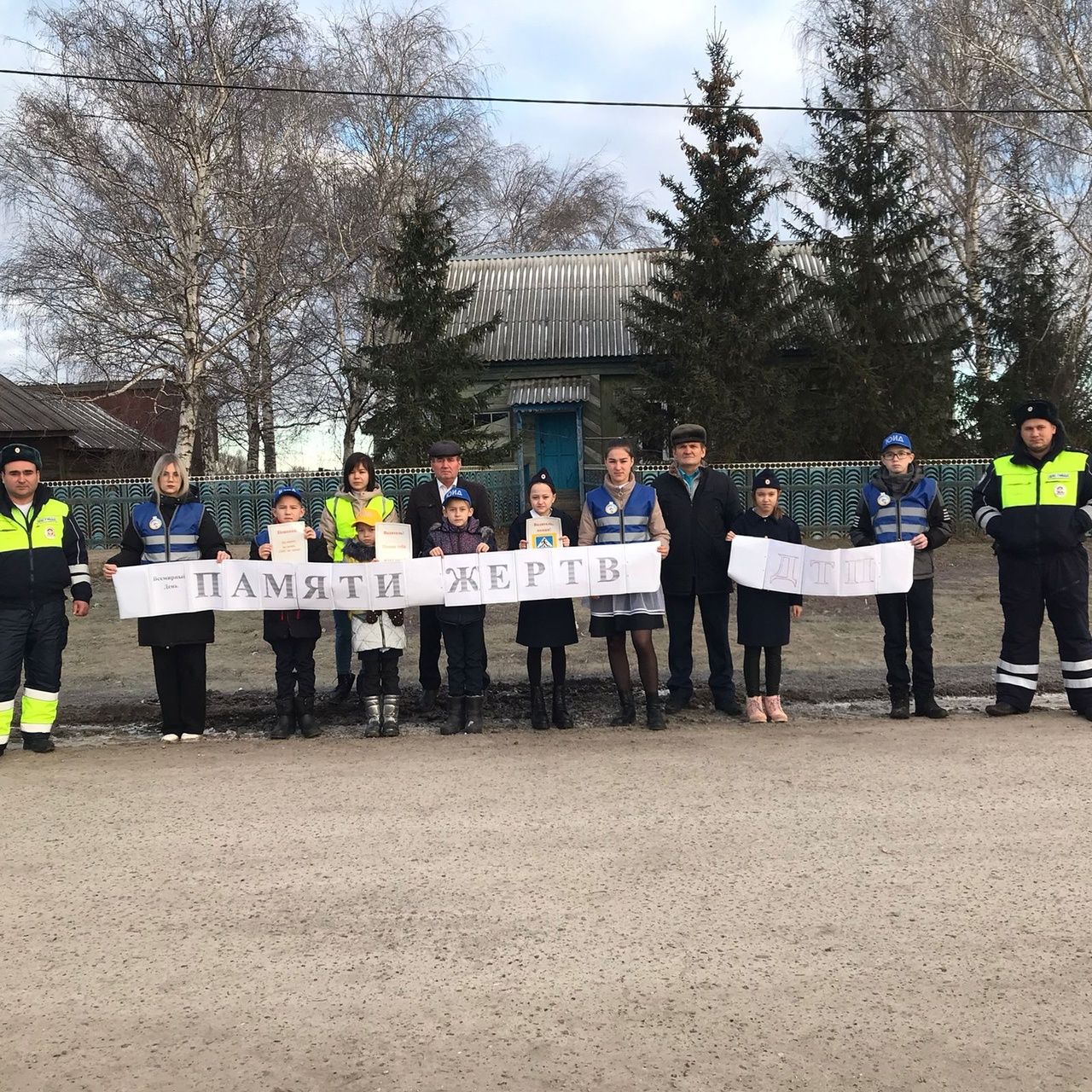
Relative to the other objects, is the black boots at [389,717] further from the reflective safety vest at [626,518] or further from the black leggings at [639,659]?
the reflective safety vest at [626,518]

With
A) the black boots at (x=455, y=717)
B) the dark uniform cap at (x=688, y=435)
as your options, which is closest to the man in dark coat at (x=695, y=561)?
the dark uniform cap at (x=688, y=435)

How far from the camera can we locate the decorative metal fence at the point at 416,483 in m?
18.6

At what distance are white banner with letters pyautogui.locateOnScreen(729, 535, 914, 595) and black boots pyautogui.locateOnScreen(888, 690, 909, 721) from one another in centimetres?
73

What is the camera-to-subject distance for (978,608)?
1186 cm

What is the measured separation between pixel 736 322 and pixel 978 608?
33.2ft

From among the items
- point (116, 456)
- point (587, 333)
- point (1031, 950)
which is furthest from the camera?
point (116, 456)

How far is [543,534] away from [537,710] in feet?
4.18

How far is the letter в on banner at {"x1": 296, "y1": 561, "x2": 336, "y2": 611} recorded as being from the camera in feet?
23.9

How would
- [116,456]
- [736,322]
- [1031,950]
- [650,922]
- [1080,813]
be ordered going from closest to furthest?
[1031,950] → [650,922] → [1080,813] → [736,322] → [116,456]

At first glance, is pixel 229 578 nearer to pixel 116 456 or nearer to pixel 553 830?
pixel 553 830

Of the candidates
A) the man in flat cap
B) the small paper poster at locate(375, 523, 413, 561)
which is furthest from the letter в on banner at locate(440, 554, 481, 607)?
the man in flat cap

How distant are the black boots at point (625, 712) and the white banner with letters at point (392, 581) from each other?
74 cm

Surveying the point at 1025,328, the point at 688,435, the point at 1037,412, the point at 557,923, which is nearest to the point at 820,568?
the point at 688,435

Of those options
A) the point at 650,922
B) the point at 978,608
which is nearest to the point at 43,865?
the point at 650,922
